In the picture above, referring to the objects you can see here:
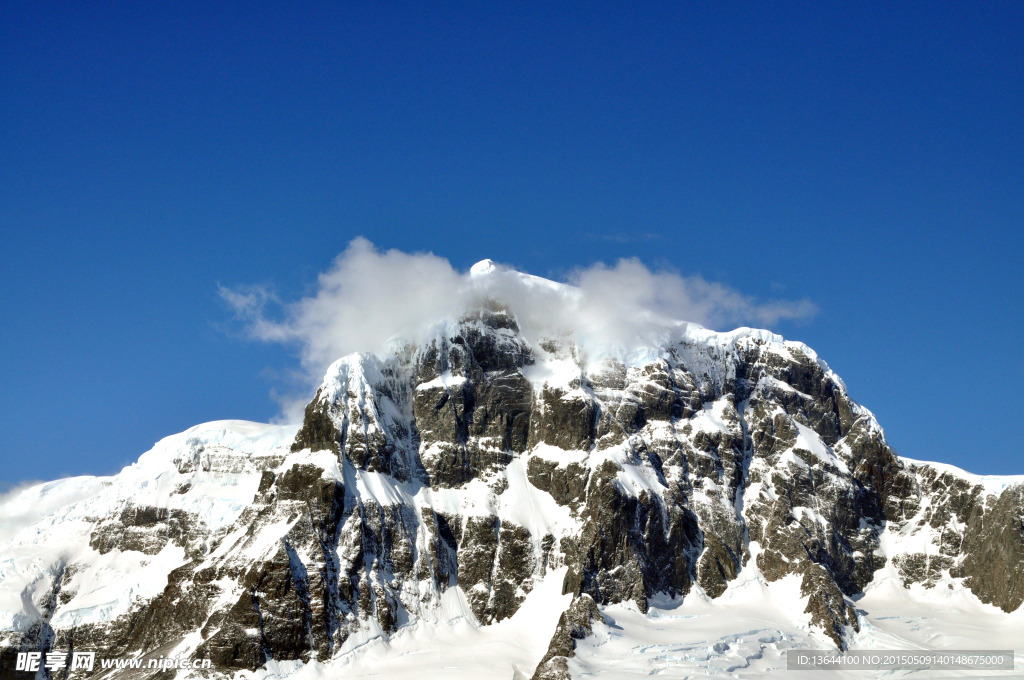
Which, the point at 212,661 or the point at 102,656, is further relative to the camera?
the point at 102,656

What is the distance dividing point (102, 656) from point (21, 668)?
46.9 feet

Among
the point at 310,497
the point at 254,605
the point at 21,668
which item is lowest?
the point at 21,668

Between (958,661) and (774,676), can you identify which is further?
(958,661)

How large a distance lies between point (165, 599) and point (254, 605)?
20.7m

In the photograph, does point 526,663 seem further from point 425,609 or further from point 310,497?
point 310,497

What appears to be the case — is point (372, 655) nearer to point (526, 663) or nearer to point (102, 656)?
point (526, 663)

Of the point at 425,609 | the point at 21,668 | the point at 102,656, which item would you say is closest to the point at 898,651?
the point at 425,609

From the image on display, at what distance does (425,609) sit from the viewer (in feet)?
648

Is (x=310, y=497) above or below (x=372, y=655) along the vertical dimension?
above

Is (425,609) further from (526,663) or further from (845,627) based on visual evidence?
(845,627)

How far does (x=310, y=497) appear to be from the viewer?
19712 centimetres

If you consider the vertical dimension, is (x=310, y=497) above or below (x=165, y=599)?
above

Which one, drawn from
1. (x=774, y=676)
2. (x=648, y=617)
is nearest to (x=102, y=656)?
(x=648, y=617)

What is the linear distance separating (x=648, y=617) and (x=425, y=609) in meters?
42.2
